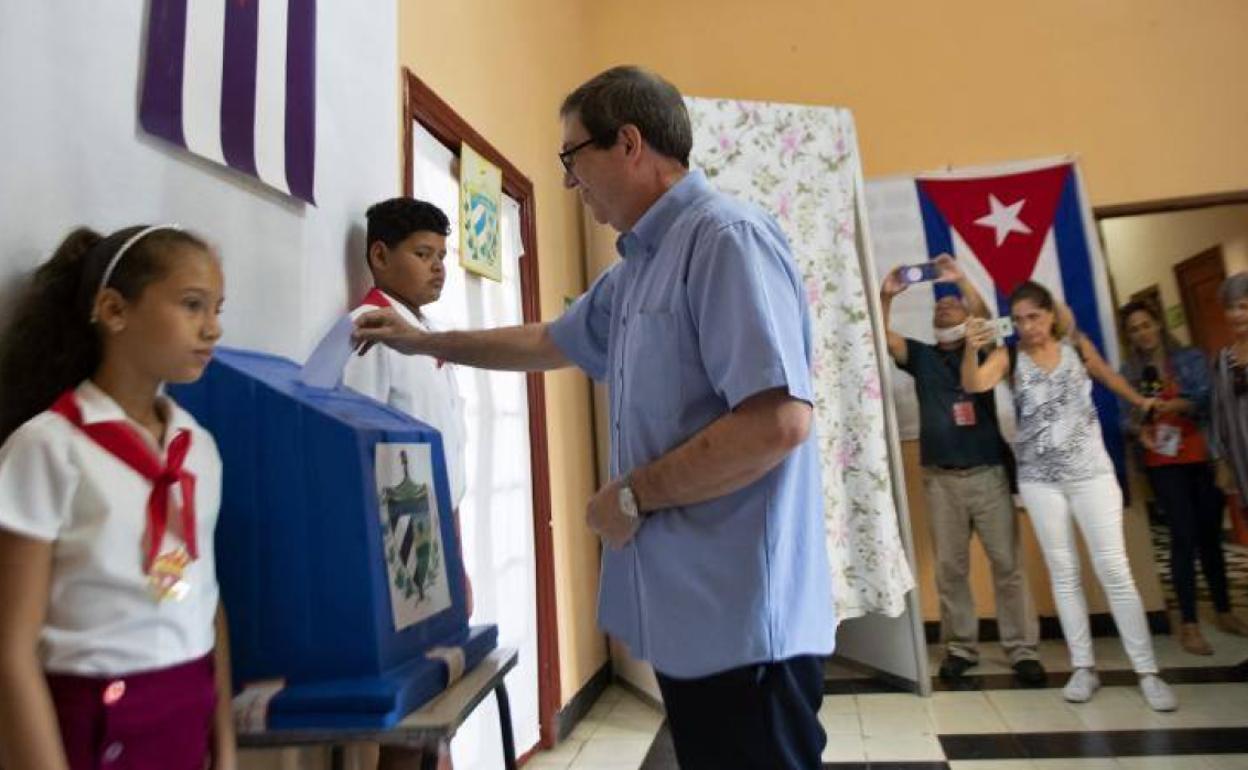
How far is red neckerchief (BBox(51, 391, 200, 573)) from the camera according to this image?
0.71 meters

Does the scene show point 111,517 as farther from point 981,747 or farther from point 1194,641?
point 1194,641

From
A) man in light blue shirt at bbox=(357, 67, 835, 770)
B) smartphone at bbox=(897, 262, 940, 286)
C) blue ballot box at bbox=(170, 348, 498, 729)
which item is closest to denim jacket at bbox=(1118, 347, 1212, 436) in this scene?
smartphone at bbox=(897, 262, 940, 286)

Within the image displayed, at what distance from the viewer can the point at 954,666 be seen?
114 inches

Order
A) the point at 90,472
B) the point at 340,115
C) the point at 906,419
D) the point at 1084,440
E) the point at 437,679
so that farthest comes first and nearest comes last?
1. the point at 906,419
2. the point at 1084,440
3. the point at 340,115
4. the point at 437,679
5. the point at 90,472

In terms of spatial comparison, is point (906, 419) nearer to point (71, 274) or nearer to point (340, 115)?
point (340, 115)

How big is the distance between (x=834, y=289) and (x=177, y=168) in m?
2.36

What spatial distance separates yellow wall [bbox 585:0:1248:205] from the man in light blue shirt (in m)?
2.93

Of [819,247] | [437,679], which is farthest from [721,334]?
[819,247]

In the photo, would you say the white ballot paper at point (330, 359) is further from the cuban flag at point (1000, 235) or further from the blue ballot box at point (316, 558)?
the cuban flag at point (1000, 235)

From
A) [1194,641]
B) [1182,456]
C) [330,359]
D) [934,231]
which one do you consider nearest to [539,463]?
[330,359]

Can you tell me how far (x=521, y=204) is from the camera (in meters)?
2.60

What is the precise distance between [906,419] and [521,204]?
1.97m

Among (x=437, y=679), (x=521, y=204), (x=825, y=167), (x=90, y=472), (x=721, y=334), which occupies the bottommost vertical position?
(x=437, y=679)

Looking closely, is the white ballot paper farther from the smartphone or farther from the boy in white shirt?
the smartphone
